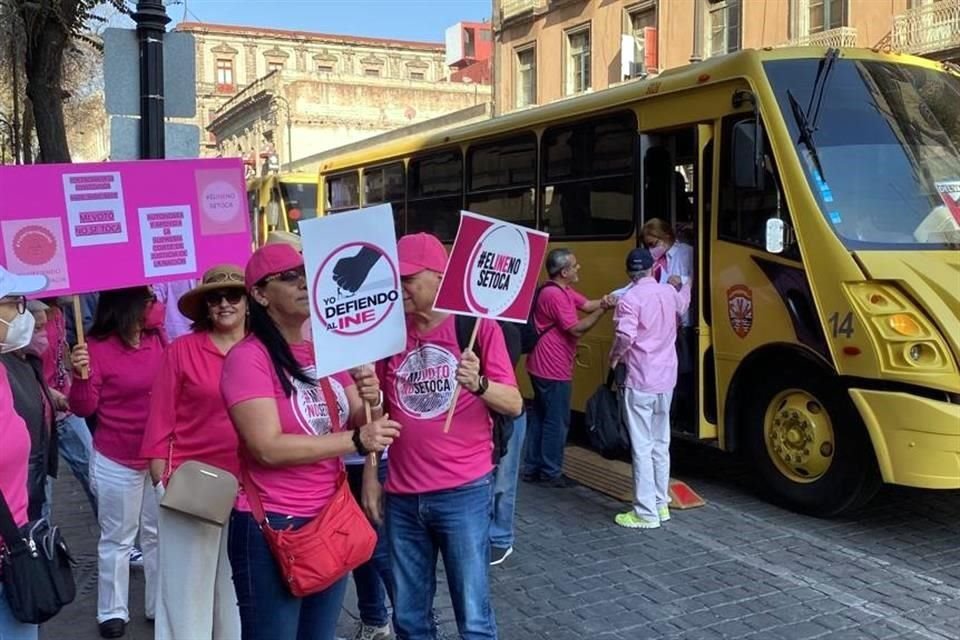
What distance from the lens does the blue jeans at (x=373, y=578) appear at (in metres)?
4.18

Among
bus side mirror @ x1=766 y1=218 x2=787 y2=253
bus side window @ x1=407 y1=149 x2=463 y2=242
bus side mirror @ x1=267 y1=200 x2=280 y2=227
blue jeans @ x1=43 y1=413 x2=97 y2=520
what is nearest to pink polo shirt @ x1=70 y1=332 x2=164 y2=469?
blue jeans @ x1=43 y1=413 x2=97 y2=520

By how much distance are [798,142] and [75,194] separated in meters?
4.35

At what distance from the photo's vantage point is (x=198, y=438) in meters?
3.56

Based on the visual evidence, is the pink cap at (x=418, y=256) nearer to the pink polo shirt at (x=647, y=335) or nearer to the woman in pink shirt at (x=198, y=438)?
the woman in pink shirt at (x=198, y=438)

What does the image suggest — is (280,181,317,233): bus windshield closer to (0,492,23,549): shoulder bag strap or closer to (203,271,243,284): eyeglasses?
(203,271,243,284): eyeglasses

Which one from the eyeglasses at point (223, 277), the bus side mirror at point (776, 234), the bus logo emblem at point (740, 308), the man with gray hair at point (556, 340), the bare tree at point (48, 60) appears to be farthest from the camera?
the bare tree at point (48, 60)

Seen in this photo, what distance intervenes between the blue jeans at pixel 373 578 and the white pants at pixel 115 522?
967mm

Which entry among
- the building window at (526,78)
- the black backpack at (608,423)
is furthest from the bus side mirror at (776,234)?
the building window at (526,78)

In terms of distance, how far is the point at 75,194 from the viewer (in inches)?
176

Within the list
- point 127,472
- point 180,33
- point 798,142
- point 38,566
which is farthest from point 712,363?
point 38,566

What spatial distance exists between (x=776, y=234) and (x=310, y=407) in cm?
413

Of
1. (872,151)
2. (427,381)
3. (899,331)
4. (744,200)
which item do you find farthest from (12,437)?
(872,151)

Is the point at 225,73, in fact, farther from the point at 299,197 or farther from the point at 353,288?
the point at 353,288

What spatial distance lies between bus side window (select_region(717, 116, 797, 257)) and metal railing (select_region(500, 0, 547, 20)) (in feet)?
85.6
